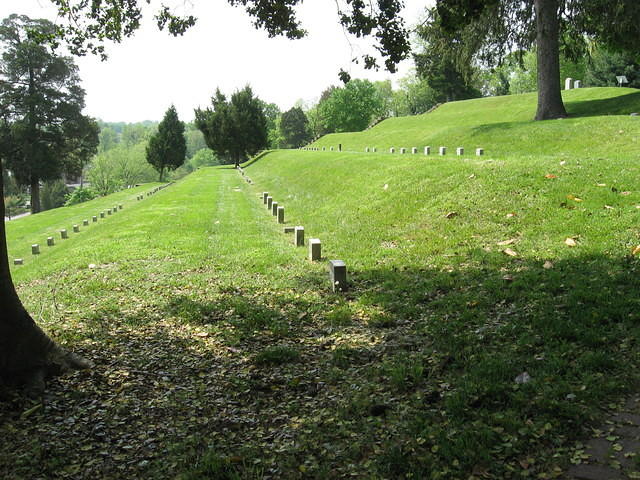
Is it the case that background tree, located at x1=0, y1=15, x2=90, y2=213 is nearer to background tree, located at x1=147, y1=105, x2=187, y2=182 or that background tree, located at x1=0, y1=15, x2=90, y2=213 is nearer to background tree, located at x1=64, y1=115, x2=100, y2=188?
background tree, located at x1=64, y1=115, x2=100, y2=188

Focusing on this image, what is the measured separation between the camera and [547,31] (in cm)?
2202

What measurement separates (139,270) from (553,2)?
21380 millimetres

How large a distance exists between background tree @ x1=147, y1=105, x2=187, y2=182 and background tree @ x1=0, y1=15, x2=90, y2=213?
18420mm

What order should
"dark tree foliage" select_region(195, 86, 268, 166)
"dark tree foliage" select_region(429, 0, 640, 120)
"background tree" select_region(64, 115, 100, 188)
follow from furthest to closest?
1. "dark tree foliage" select_region(195, 86, 268, 166)
2. "background tree" select_region(64, 115, 100, 188)
3. "dark tree foliage" select_region(429, 0, 640, 120)

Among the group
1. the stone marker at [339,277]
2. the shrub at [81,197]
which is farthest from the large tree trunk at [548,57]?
the shrub at [81,197]

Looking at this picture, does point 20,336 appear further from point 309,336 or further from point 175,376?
point 309,336

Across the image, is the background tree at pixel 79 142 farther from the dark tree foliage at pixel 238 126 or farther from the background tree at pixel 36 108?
the dark tree foliage at pixel 238 126

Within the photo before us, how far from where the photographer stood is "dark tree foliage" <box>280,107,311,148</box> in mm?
94562

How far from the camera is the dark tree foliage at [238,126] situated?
5891 centimetres

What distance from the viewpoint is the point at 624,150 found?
52.9 feet

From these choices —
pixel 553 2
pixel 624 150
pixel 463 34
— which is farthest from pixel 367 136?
pixel 624 150

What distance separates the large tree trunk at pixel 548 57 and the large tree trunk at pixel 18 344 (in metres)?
23.0

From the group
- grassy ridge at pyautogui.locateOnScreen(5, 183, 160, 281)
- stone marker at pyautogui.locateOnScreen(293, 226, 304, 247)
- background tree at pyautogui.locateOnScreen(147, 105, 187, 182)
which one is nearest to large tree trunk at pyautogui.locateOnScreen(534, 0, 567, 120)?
stone marker at pyautogui.locateOnScreen(293, 226, 304, 247)

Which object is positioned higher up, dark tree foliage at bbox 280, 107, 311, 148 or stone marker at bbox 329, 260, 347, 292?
dark tree foliage at bbox 280, 107, 311, 148
